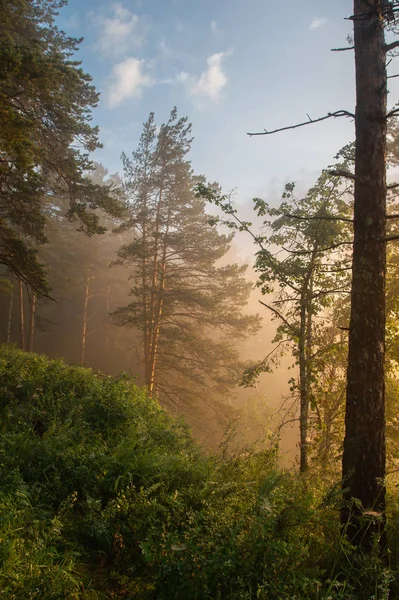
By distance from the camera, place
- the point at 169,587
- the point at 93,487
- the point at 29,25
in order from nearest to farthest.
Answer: the point at 169,587 → the point at 93,487 → the point at 29,25

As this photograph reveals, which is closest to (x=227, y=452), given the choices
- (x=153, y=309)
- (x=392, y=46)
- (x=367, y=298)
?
(x=367, y=298)

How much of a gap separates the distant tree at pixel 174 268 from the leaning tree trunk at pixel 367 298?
16634 mm

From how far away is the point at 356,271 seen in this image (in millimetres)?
4746

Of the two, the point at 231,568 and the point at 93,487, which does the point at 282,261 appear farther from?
the point at 231,568

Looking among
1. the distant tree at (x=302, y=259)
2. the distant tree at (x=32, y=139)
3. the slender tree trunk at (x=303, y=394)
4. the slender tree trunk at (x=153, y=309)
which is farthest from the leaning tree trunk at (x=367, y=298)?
the slender tree trunk at (x=153, y=309)

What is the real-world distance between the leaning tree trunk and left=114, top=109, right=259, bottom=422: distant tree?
16.6 meters

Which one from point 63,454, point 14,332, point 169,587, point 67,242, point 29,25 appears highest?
point 29,25

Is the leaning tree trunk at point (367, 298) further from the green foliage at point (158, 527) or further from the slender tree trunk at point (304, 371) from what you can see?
the slender tree trunk at point (304, 371)

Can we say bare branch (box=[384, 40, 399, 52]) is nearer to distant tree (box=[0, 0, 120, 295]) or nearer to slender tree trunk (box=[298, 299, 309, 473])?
slender tree trunk (box=[298, 299, 309, 473])

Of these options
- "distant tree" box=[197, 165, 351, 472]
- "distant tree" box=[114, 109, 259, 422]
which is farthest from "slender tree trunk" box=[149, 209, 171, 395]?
"distant tree" box=[197, 165, 351, 472]

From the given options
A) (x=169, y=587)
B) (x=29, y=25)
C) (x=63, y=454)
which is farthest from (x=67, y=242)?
(x=169, y=587)

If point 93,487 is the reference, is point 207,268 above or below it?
above

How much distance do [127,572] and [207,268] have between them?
20250mm

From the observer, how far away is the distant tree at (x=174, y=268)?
846 inches
